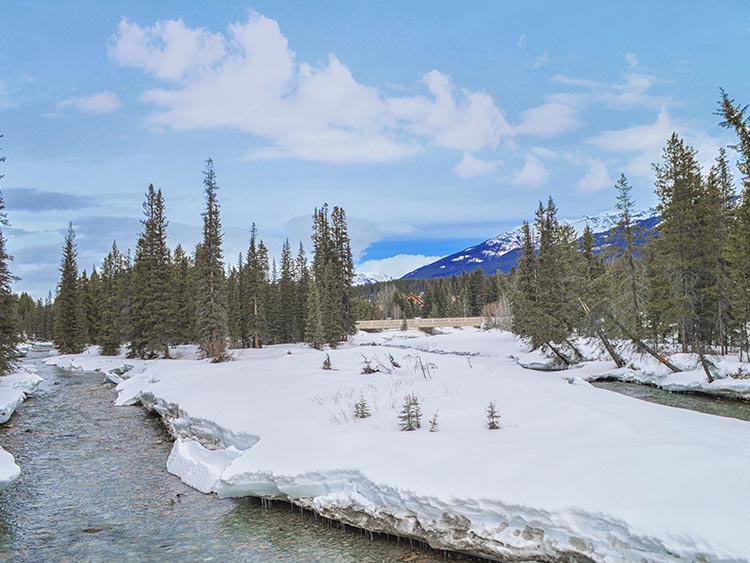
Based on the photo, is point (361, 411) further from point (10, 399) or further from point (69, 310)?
point (69, 310)

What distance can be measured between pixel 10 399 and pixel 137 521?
13.8 m

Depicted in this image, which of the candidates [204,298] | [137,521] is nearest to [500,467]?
[137,521]

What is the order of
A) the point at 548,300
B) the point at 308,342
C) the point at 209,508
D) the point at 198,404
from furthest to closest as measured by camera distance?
the point at 308,342 → the point at 548,300 → the point at 198,404 → the point at 209,508

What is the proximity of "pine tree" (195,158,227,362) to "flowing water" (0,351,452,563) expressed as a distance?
23.6 m

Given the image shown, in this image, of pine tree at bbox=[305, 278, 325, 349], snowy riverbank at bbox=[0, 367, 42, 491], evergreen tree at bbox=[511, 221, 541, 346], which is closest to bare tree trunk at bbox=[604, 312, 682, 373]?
evergreen tree at bbox=[511, 221, 541, 346]

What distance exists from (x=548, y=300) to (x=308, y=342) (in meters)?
24.0

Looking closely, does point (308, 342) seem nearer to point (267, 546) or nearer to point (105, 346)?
point (105, 346)

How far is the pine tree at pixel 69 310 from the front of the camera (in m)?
50.4

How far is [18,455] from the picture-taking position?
39.9ft

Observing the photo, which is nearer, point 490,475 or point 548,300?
point 490,475

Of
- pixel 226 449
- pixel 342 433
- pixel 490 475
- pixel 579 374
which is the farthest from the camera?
pixel 579 374

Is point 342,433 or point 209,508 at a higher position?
point 342,433

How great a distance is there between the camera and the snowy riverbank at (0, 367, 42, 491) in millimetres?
8648

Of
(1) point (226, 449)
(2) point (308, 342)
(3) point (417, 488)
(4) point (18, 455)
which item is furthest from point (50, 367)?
(3) point (417, 488)
